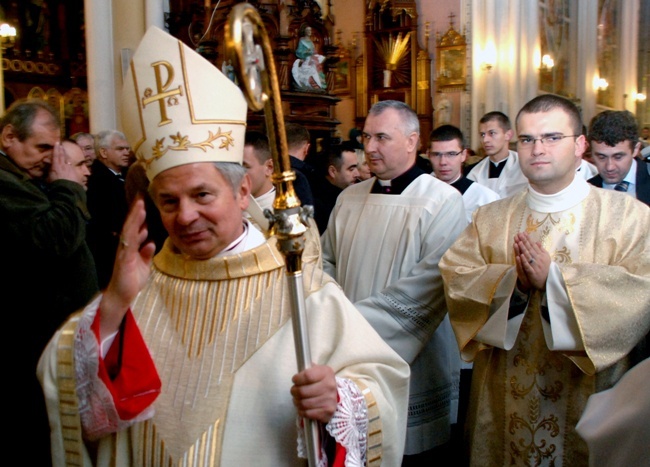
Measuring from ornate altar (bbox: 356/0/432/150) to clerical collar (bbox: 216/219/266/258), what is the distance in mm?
12817

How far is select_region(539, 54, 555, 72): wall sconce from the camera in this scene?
1419 centimetres

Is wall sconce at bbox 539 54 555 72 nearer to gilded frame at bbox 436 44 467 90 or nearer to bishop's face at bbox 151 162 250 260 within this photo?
gilded frame at bbox 436 44 467 90

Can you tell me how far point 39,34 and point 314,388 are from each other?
53.1ft

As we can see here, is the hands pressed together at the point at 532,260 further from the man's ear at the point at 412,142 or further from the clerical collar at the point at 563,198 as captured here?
the man's ear at the point at 412,142

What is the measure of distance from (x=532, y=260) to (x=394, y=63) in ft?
42.6

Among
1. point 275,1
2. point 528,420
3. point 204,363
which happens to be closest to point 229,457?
point 204,363

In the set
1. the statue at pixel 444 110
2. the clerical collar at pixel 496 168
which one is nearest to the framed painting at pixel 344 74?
the statue at pixel 444 110

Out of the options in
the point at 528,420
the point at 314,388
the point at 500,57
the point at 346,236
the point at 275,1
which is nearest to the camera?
the point at 314,388

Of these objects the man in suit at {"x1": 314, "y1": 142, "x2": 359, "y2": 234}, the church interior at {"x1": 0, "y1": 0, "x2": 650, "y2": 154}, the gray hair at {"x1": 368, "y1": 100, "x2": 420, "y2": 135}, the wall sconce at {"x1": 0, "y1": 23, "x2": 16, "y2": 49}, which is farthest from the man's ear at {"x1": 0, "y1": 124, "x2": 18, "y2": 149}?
the wall sconce at {"x1": 0, "y1": 23, "x2": 16, "y2": 49}

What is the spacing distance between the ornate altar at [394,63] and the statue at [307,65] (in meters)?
4.03

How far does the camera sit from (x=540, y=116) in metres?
3.24

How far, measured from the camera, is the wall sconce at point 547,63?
14188 millimetres

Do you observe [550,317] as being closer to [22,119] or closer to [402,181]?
[402,181]

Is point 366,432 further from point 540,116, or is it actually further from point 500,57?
point 500,57
